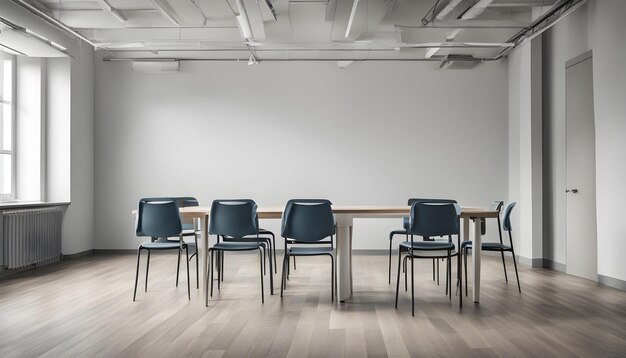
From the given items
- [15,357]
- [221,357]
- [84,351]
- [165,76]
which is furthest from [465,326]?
[165,76]

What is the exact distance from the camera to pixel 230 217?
501cm

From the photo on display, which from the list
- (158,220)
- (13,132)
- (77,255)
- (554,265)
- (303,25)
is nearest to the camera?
(158,220)

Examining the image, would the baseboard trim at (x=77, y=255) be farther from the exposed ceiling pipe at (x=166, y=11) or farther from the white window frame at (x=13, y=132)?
the exposed ceiling pipe at (x=166, y=11)

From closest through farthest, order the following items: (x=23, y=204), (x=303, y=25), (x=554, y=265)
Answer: (x=23, y=204)
(x=554, y=265)
(x=303, y=25)

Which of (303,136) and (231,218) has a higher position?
(303,136)

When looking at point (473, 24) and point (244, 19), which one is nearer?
point (244, 19)

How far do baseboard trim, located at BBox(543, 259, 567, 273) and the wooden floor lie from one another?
2.22 ft

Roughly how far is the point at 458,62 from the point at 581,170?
283 centimetres

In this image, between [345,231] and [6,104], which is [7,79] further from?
[345,231]

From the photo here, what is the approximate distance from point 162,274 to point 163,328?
2830 mm

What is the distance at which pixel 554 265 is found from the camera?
291 inches

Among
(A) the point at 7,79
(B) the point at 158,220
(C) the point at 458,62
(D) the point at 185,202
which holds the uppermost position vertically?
(C) the point at 458,62

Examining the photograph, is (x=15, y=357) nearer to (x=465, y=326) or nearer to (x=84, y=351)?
(x=84, y=351)

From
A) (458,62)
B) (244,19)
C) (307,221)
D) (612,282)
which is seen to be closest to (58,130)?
(244,19)
